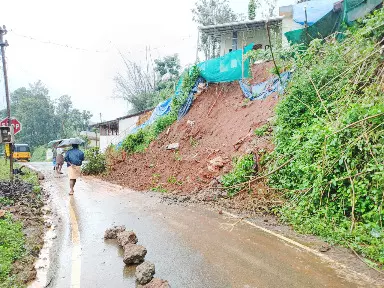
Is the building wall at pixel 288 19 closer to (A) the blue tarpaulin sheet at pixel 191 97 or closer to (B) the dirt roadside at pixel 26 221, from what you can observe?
(A) the blue tarpaulin sheet at pixel 191 97

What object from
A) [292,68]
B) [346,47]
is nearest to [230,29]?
[292,68]

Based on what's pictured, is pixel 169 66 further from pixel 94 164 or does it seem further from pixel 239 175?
pixel 239 175

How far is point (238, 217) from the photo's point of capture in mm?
6855

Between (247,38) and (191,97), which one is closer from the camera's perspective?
(191,97)

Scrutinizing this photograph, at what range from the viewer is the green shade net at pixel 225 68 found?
14.1m

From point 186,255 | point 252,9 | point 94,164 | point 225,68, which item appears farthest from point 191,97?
point 252,9

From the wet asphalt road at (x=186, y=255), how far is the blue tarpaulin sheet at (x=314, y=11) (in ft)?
41.9

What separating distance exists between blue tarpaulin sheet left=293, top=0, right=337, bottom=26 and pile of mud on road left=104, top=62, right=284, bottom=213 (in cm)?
354

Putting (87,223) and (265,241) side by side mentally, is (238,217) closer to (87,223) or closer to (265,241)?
(265,241)

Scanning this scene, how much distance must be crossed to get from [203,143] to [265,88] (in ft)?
12.6

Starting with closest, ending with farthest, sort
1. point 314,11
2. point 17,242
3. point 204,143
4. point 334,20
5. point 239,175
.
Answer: point 17,242 < point 239,175 < point 334,20 < point 204,143 < point 314,11

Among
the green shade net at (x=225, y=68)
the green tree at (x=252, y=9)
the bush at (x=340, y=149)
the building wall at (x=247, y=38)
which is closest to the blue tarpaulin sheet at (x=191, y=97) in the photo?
the green shade net at (x=225, y=68)

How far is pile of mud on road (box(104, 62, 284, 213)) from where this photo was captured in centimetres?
1041

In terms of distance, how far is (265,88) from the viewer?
13391mm
